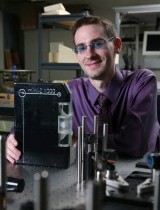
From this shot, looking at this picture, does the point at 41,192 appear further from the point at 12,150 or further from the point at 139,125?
the point at 139,125

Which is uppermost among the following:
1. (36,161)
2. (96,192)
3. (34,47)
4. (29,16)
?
(29,16)

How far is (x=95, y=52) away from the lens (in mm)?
1339

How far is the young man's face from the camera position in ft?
4.31

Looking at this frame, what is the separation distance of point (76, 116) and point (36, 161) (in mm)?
530

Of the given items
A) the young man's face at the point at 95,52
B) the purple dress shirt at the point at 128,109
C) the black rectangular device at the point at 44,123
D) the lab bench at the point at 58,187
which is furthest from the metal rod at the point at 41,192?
the young man's face at the point at 95,52

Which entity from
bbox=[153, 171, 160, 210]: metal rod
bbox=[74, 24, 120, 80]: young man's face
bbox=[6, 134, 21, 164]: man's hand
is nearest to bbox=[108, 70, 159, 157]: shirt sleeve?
bbox=[74, 24, 120, 80]: young man's face

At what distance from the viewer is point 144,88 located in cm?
137

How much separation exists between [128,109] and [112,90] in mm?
117

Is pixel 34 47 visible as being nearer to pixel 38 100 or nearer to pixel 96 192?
pixel 38 100

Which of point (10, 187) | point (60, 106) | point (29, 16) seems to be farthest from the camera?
point (29, 16)

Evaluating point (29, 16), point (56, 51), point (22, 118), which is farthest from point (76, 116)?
point (29, 16)

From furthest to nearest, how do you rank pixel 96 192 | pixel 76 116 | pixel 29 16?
1. pixel 29 16
2. pixel 76 116
3. pixel 96 192

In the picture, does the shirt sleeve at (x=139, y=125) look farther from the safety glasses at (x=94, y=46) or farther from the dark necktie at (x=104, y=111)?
the safety glasses at (x=94, y=46)

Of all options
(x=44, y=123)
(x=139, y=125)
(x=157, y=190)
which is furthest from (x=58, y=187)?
(x=139, y=125)
